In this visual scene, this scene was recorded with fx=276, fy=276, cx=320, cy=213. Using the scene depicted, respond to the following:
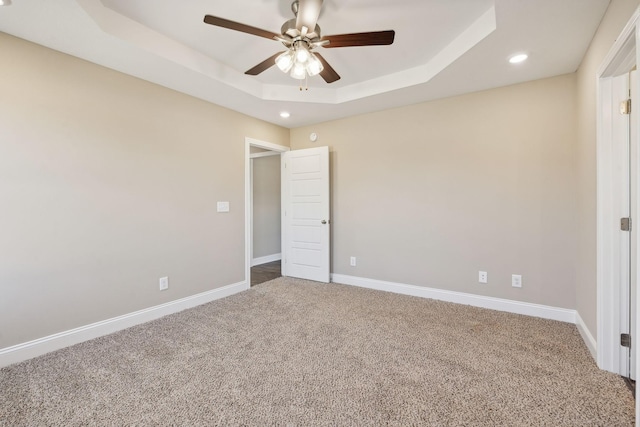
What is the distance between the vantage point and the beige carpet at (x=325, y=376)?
1.52 meters

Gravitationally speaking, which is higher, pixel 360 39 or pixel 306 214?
pixel 360 39

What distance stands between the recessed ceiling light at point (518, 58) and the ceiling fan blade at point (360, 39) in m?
1.28

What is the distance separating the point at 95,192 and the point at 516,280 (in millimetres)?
4201

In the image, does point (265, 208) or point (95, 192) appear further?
point (265, 208)

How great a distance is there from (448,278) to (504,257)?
63 centimetres

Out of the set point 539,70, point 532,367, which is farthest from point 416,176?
point 532,367

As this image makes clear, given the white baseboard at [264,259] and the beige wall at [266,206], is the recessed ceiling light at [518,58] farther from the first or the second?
the white baseboard at [264,259]

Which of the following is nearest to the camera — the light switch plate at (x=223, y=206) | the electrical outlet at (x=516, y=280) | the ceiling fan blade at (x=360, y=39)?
the ceiling fan blade at (x=360, y=39)

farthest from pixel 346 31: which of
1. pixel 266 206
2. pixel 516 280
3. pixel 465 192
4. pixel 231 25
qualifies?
pixel 266 206

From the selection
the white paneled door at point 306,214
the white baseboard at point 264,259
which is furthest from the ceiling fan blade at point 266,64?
the white baseboard at point 264,259

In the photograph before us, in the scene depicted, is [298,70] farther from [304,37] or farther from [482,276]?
[482,276]

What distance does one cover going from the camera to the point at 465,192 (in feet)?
10.4

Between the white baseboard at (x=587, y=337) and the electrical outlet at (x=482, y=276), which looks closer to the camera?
the white baseboard at (x=587, y=337)

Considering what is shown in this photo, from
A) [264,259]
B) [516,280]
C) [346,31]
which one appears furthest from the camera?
[264,259]
